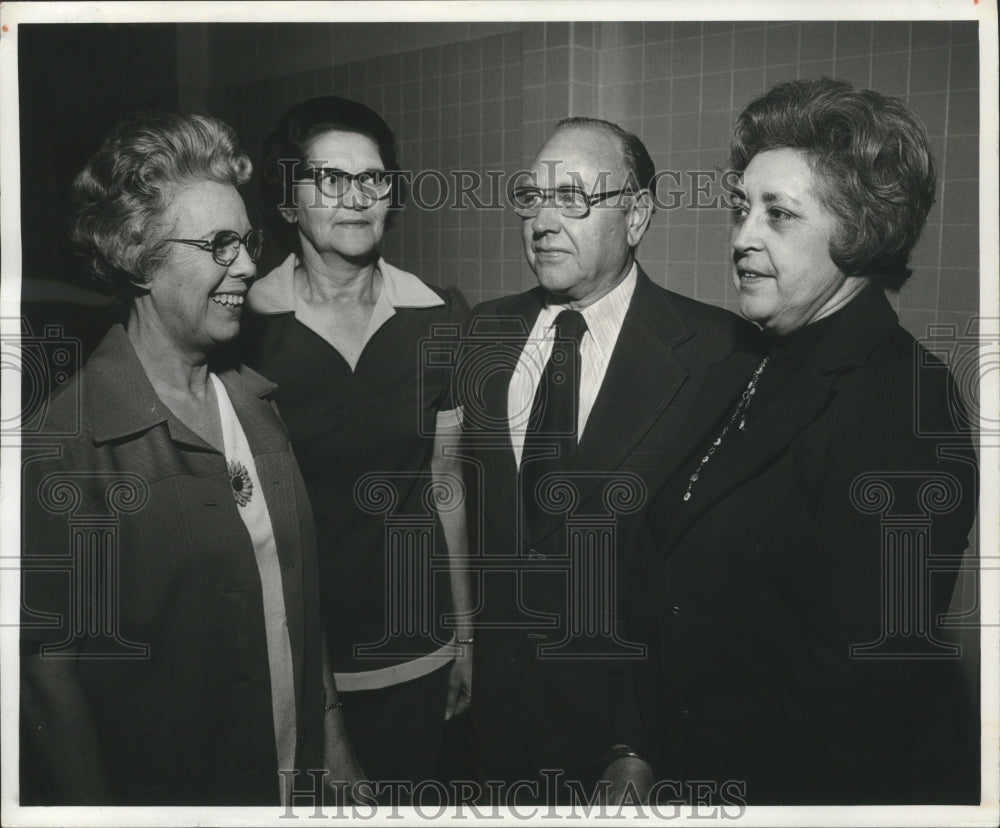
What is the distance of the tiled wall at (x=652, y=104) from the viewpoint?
1658 mm

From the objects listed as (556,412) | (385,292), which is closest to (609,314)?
(556,412)

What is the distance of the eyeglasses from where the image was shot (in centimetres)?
165

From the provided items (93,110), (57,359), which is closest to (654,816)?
(57,359)

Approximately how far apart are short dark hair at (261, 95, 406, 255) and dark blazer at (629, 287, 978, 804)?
2.36ft

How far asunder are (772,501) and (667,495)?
7.2 inches

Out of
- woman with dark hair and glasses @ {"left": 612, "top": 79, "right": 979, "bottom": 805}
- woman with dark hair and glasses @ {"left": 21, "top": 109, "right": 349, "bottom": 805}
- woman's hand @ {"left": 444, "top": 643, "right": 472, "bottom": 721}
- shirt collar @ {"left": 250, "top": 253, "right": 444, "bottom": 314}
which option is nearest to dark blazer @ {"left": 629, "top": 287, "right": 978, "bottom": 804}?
woman with dark hair and glasses @ {"left": 612, "top": 79, "right": 979, "bottom": 805}

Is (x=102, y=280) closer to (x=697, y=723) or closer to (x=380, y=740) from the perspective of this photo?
(x=380, y=740)

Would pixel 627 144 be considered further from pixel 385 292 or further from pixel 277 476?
pixel 277 476

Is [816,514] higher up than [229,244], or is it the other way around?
[229,244]

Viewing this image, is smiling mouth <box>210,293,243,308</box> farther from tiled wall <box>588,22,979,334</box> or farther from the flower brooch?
tiled wall <box>588,22,979,334</box>

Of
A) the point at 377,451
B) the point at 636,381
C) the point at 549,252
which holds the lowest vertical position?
the point at 377,451

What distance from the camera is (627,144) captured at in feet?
5.47

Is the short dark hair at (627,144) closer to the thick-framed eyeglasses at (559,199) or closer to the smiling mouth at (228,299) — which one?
the thick-framed eyeglasses at (559,199)

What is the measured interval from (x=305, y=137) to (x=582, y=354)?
2.08 feet
